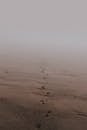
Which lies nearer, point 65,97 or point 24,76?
point 65,97

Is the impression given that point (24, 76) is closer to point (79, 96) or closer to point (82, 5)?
point (79, 96)

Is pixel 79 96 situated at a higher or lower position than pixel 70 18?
lower

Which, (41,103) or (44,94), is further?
(44,94)

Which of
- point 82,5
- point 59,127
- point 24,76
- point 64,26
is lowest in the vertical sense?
point 59,127

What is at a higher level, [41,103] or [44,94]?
[44,94]

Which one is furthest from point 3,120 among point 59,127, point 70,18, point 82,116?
point 70,18

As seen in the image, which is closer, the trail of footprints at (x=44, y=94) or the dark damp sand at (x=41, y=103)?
the dark damp sand at (x=41, y=103)

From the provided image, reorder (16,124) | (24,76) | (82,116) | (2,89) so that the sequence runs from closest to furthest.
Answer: (16,124), (82,116), (2,89), (24,76)

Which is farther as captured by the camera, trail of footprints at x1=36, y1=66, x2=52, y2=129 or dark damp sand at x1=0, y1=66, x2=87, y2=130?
trail of footprints at x1=36, y1=66, x2=52, y2=129
